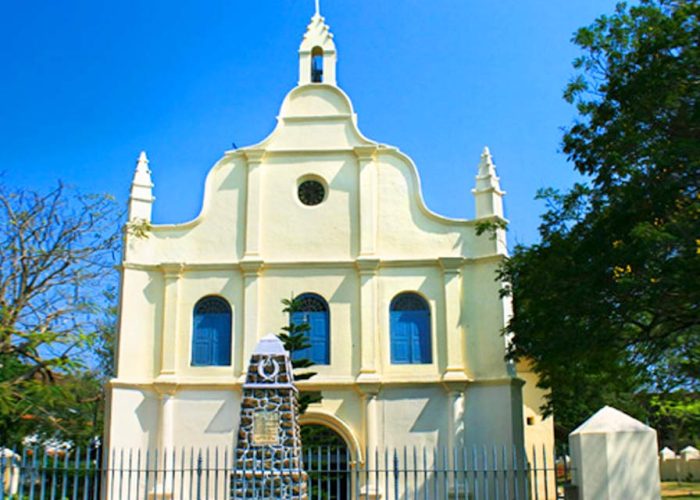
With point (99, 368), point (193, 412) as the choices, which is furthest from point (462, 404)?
point (99, 368)

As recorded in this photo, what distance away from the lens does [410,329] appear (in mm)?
20906

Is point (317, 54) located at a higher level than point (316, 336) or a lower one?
higher

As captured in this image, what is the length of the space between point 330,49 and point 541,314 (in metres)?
10.9

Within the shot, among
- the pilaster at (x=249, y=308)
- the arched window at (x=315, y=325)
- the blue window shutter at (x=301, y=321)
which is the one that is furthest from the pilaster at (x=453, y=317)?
the pilaster at (x=249, y=308)

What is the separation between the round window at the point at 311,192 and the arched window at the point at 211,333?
3.48m

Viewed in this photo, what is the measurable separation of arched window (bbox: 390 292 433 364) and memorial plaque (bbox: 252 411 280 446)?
894 cm

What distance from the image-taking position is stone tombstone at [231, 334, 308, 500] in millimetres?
11742

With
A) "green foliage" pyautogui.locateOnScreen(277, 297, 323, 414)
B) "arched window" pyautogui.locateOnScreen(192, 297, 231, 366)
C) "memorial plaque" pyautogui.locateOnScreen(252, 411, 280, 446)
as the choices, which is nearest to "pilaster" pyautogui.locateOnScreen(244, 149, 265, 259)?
"arched window" pyautogui.locateOnScreen(192, 297, 231, 366)

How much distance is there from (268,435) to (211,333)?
9.45m

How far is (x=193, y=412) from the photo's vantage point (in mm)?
20391

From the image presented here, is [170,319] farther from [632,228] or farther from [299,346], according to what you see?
[632,228]

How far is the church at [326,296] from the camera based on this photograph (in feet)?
66.2

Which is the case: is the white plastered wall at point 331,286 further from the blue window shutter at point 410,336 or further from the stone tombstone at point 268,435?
the stone tombstone at point 268,435

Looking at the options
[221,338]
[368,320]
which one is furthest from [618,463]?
[221,338]
